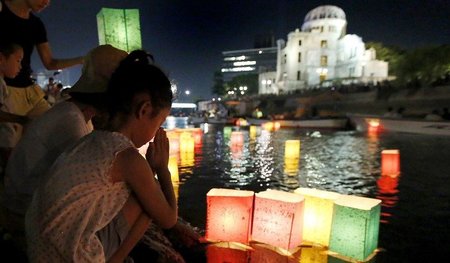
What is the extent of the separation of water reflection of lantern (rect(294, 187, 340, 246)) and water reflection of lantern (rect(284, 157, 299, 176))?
474 centimetres

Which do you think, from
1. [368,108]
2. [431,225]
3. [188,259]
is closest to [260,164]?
[431,225]

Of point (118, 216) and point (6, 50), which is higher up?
point (6, 50)

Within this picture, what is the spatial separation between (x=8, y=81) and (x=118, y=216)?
7.78 ft

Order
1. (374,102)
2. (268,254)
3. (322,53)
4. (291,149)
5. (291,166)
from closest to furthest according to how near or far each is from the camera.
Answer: (268,254), (291,166), (291,149), (374,102), (322,53)

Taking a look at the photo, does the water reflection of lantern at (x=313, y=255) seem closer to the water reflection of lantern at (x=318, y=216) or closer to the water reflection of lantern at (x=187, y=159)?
the water reflection of lantern at (x=318, y=216)

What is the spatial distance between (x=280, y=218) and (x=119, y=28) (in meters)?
4.00

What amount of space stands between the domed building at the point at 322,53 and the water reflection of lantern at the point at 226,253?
58.0m

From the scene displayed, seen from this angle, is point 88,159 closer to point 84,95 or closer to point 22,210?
point 84,95

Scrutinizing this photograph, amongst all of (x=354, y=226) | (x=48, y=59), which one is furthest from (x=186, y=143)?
(x=354, y=226)

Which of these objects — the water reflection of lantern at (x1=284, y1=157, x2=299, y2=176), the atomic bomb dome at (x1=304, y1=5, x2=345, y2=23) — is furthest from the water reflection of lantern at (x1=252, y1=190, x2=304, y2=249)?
the atomic bomb dome at (x1=304, y1=5, x2=345, y2=23)

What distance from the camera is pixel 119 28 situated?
18.9ft

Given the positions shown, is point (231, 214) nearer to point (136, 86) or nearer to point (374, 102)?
point (136, 86)

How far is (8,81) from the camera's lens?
130 inches

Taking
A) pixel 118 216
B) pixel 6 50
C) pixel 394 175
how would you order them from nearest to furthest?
pixel 118 216
pixel 6 50
pixel 394 175
